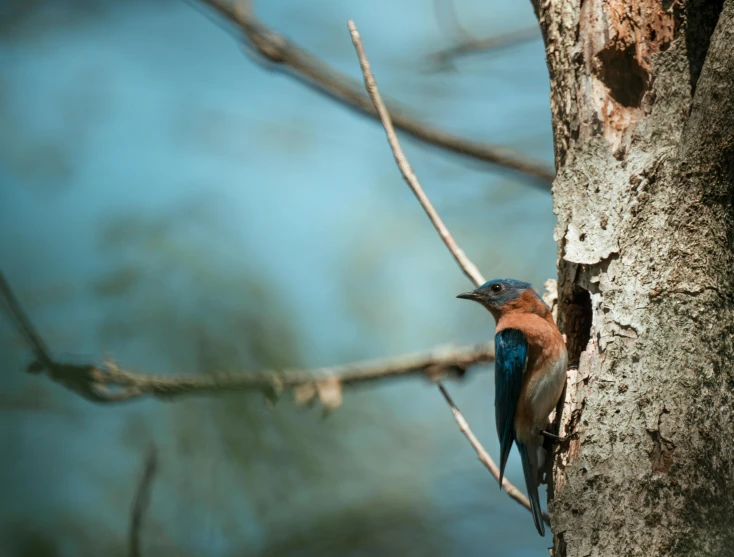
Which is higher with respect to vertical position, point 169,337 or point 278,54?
point 278,54

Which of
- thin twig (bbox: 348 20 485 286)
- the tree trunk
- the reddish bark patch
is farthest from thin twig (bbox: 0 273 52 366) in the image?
the reddish bark patch

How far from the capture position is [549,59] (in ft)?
12.7

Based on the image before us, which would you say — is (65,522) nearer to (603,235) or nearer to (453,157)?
(603,235)

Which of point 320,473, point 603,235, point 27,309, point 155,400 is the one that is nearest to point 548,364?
point 603,235

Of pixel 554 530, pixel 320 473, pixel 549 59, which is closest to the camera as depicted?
pixel 554 530

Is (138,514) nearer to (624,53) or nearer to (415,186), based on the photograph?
(415,186)

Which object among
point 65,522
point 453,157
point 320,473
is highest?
point 453,157

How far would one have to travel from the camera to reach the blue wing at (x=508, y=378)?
190 inches

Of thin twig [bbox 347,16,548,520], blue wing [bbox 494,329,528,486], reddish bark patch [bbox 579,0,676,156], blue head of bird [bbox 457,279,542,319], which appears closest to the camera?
reddish bark patch [bbox 579,0,676,156]

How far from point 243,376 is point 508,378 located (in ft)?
5.68

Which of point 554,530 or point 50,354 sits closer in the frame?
point 554,530

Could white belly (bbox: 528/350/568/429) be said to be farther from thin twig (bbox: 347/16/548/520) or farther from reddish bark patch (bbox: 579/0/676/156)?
reddish bark patch (bbox: 579/0/676/156)

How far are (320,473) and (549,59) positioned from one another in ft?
10.4

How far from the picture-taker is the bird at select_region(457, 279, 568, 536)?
14.1 ft
